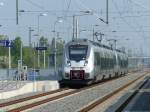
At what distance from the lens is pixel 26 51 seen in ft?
375

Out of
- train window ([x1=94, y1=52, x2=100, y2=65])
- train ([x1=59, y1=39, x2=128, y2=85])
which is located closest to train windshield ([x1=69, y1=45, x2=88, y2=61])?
train ([x1=59, y1=39, x2=128, y2=85])

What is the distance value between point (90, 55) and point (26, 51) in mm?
73050

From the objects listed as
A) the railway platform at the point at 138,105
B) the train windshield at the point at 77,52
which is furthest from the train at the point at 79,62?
the railway platform at the point at 138,105

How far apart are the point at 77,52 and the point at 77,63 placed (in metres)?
0.91

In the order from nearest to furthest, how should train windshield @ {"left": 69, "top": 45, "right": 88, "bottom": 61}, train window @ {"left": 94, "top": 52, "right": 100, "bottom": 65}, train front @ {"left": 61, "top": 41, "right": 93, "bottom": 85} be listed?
train front @ {"left": 61, "top": 41, "right": 93, "bottom": 85}, train windshield @ {"left": 69, "top": 45, "right": 88, "bottom": 61}, train window @ {"left": 94, "top": 52, "right": 100, "bottom": 65}

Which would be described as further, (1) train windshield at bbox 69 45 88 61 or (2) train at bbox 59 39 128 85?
(1) train windshield at bbox 69 45 88 61

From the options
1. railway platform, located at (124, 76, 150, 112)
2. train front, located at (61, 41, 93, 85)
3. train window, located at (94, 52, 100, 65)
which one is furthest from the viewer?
train window, located at (94, 52, 100, 65)

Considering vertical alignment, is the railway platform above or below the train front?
below

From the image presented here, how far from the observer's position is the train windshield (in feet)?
136

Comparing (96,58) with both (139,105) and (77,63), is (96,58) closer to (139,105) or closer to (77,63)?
(77,63)

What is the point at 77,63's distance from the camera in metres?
41.4

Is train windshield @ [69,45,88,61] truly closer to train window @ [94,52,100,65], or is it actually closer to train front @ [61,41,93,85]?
train front @ [61,41,93,85]

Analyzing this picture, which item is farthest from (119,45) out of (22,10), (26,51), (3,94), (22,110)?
(22,110)

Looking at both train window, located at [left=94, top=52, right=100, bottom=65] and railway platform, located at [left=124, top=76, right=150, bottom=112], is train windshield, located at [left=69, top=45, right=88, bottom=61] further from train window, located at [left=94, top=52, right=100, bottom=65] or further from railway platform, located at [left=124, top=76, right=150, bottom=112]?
railway platform, located at [left=124, top=76, right=150, bottom=112]
